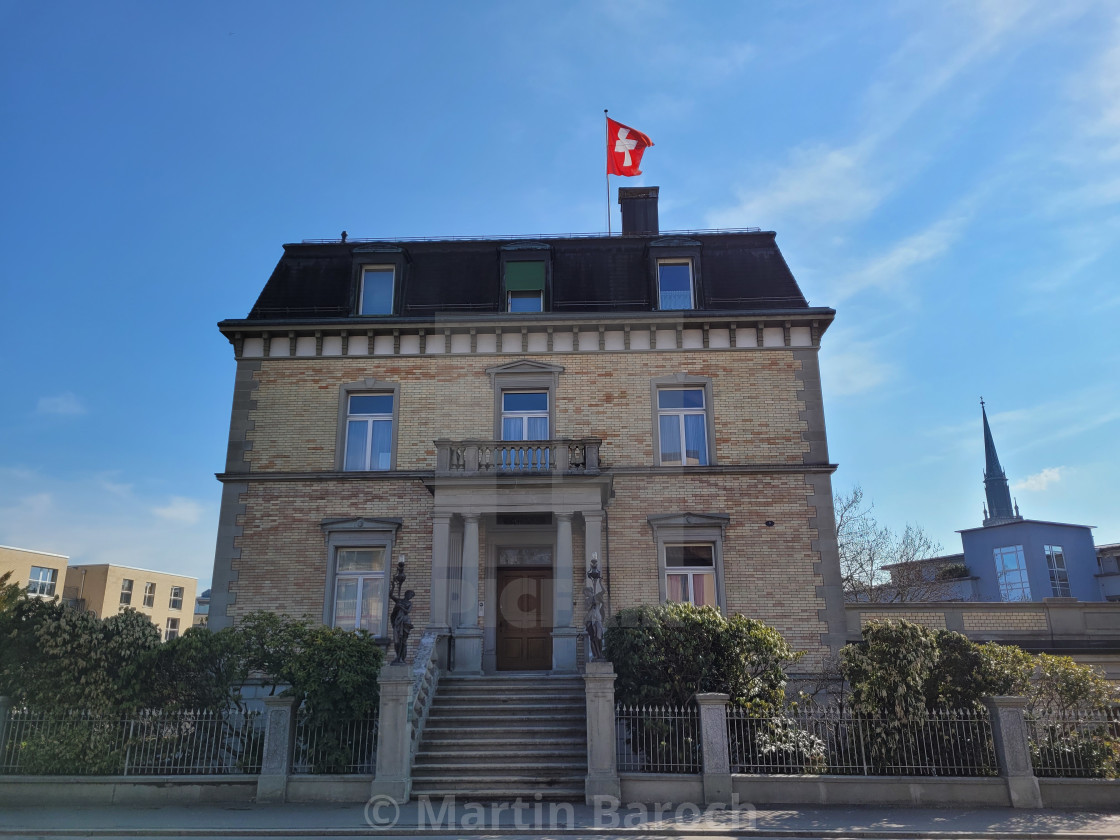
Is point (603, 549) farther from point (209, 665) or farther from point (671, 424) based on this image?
point (209, 665)

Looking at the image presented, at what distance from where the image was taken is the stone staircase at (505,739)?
1257 centimetres

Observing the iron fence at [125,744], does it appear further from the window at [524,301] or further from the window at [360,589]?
the window at [524,301]

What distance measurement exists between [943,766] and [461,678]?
8606mm

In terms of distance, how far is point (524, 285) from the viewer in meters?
21.1

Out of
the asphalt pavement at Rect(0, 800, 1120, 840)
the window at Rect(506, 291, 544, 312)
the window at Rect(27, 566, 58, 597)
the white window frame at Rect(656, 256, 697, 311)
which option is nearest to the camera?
the asphalt pavement at Rect(0, 800, 1120, 840)

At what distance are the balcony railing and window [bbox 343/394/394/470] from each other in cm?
219

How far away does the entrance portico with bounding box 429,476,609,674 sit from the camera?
17109mm

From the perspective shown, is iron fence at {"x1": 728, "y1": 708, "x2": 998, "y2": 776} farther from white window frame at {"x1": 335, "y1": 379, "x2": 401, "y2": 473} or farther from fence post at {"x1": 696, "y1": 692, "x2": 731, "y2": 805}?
white window frame at {"x1": 335, "y1": 379, "x2": 401, "y2": 473}

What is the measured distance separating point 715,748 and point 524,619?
7343 millimetres

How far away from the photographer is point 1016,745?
12148 millimetres

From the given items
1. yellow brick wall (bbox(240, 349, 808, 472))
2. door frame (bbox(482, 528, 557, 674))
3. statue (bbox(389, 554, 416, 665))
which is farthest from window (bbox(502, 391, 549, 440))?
statue (bbox(389, 554, 416, 665))

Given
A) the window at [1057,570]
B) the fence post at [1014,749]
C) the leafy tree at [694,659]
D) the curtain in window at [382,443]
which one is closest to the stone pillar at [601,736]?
the leafy tree at [694,659]

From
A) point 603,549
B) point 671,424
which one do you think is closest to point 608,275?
point 671,424

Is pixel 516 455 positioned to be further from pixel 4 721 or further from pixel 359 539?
pixel 4 721
